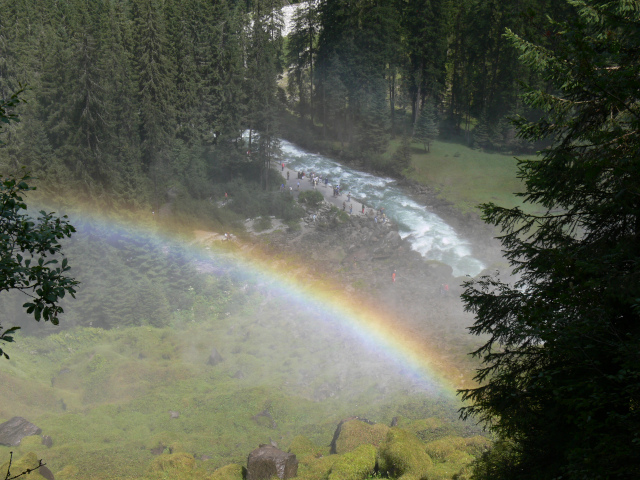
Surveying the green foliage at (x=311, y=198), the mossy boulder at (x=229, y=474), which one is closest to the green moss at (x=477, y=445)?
the mossy boulder at (x=229, y=474)

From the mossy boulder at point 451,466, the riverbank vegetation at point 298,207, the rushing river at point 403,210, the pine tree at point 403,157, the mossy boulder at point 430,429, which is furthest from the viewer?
the pine tree at point 403,157

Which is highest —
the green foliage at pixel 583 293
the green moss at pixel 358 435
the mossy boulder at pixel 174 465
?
the green foliage at pixel 583 293

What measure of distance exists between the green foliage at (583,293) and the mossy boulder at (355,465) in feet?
23.1

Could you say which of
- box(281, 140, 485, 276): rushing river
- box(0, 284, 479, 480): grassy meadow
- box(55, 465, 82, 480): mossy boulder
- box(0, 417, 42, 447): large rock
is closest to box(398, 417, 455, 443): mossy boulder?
box(0, 284, 479, 480): grassy meadow

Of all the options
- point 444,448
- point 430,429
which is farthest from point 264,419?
point 444,448

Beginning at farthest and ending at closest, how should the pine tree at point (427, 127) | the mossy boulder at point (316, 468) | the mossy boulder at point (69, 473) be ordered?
the pine tree at point (427, 127)
the mossy boulder at point (69, 473)
the mossy boulder at point (316, 468)

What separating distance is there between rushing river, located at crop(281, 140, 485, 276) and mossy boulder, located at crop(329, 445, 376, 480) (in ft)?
76.4

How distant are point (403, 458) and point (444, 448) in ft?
6.07

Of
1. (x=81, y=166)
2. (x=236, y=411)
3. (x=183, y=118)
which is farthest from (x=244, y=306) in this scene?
(x=183, y=118)

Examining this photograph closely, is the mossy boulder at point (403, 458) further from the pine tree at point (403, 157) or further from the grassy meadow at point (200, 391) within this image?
the pine tree at point (403, 157)

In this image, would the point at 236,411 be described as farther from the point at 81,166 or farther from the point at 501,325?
the point at 81,166

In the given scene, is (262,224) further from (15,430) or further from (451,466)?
(451,466)

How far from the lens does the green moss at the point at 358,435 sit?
17844 millimetres

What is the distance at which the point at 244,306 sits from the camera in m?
36.2
